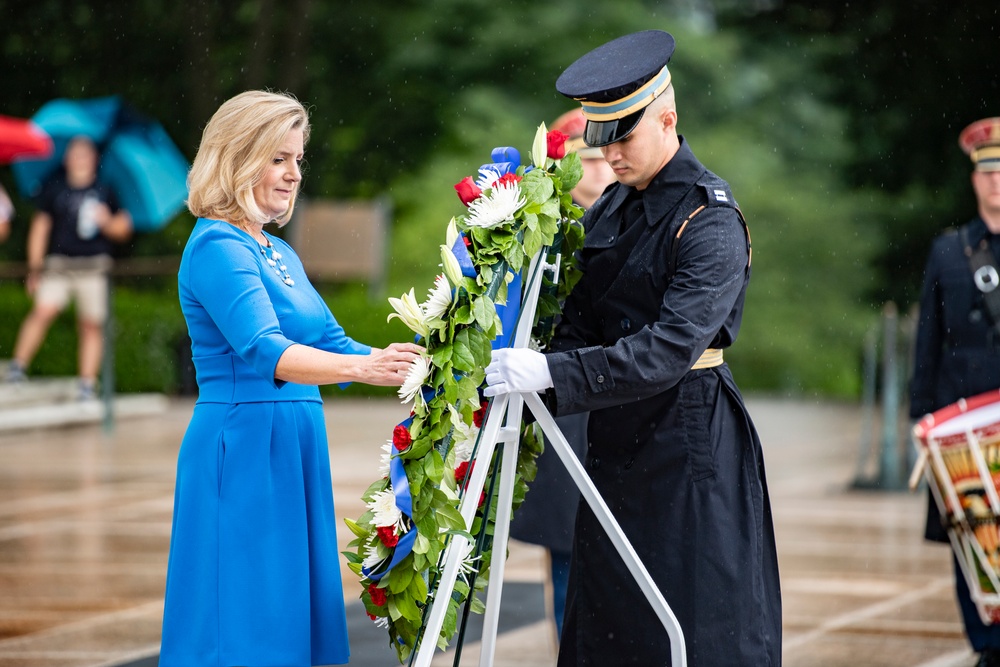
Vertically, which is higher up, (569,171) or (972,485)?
(569,171)

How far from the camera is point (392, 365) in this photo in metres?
3.31

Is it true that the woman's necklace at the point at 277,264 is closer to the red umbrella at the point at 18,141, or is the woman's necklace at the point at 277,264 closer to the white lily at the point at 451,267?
the white lily at the point at 451,267

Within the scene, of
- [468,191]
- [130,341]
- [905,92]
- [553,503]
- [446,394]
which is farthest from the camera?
[905,92]

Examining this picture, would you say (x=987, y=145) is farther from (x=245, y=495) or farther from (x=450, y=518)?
(x=245, y=495)

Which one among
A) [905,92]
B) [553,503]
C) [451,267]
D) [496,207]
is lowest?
[553,503]

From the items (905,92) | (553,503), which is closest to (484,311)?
(553,503)

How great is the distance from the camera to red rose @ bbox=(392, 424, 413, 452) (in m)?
3.19

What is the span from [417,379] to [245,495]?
0.59 metres

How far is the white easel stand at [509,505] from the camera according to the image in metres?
3.33

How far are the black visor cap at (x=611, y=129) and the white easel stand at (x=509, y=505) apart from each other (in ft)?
1.13

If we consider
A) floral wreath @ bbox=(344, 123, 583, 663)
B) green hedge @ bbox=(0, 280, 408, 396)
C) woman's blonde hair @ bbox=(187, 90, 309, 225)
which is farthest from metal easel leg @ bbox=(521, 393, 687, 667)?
green hedge @ bbox=(0, 280, 408, 396)

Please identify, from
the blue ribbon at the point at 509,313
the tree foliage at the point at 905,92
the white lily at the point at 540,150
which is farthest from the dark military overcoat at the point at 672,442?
the tree foliage at the point at 905,92

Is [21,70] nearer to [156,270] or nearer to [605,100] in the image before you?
[156,270]

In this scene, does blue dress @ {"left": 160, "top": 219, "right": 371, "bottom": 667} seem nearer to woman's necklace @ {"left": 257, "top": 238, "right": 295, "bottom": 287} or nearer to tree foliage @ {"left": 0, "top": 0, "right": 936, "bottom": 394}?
woman's necklace @ {"left": 257, "top": 238, "right": 295, "bottom": 287}
